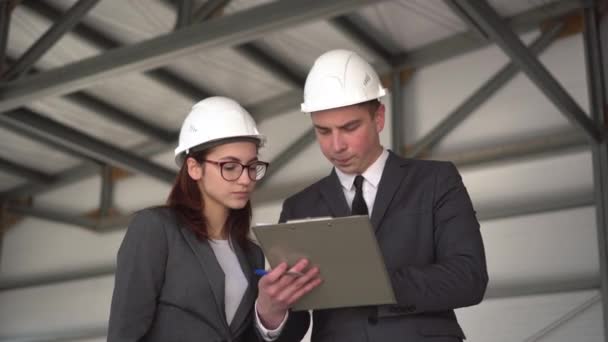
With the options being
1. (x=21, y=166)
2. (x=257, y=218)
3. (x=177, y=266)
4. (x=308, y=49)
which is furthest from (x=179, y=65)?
(x=177, y=266)

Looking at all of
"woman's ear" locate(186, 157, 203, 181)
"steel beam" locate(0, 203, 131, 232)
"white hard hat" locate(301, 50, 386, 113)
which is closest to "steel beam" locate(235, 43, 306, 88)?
"steel beam" locate(0, 203, 131, 232)

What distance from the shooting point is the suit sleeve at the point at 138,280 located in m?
3.40

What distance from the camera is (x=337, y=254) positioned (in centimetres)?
315

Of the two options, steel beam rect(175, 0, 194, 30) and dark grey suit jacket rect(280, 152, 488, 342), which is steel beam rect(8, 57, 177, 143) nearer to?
steel beam rect(175, 0, 194, 30)

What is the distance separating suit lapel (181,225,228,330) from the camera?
3514 millimetres

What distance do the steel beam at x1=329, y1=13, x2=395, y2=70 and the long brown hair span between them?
6.77 m

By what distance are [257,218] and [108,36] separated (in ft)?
11.2

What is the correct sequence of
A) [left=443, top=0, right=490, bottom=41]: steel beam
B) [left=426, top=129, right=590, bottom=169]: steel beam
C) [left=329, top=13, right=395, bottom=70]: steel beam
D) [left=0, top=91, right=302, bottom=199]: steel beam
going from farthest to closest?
[left=0, top=91, right=302, bottom=199]: steel beam, [left=329, top=13, right=395, bottom=70]: steel beam, [left=426, top=129, right=590, bottom=169]: steel beam, [left=443, top=0, right=490, bottom=41]: steel beam

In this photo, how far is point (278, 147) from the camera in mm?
12398

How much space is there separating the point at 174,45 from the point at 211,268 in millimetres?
4752

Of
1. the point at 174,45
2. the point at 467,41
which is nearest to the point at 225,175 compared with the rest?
the point at 174,45

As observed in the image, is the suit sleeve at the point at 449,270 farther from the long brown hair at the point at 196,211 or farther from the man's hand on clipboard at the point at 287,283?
the long brown hair at the point at 196,211

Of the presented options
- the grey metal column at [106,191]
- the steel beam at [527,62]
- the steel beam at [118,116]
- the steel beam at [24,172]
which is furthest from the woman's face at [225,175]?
the steel beam at [24,172]

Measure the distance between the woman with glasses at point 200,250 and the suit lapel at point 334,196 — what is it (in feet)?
1.01
